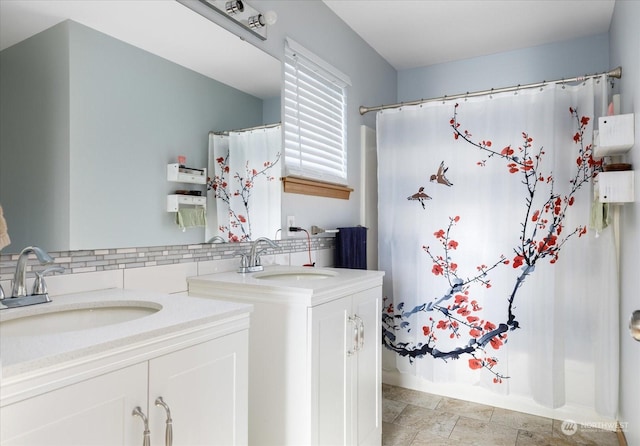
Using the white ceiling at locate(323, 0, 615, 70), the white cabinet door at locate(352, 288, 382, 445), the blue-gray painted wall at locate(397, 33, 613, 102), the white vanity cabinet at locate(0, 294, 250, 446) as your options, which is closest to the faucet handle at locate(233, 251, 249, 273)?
the white cabinet door at locate(352, 288, 382, 445)

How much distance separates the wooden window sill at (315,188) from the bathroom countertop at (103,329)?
3.44ft

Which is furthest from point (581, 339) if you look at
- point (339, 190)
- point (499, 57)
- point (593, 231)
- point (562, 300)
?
point (499, 57)

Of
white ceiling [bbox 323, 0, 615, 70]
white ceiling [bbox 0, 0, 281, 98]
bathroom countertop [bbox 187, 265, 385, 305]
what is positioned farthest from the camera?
white ceiling [bbox 323, 0, 615, 70]

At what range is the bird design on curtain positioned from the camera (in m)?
2.38

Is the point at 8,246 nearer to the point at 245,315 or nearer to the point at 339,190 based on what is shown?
the point at 245,315

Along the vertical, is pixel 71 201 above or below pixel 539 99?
below

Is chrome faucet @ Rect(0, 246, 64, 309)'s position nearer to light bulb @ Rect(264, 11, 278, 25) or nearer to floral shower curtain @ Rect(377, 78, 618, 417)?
light bulb @ Rect(264, 11, 278, 25)

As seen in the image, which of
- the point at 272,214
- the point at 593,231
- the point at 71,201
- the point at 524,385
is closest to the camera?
the point at 71,201

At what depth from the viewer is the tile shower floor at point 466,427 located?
225 centimetres

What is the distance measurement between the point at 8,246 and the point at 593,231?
263 cm

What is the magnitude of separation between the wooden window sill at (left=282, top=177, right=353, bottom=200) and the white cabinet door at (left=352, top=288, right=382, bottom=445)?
0.69 m

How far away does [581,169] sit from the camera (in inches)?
92.2

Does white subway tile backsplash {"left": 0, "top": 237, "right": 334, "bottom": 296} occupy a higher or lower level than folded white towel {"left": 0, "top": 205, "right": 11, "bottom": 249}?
lower

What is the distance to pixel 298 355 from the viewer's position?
1.52 metres
